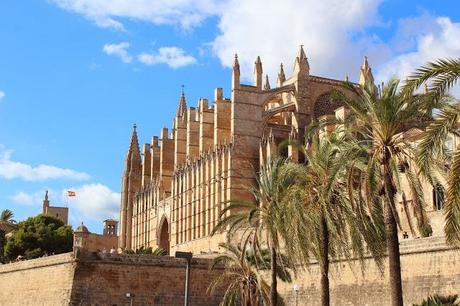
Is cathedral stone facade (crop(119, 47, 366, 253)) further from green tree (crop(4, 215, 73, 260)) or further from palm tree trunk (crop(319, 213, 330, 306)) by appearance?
palm tree trunk (crop(319, 213, 330, 306))

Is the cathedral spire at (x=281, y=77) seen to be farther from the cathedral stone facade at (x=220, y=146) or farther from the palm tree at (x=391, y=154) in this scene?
the palm tree at (x=391, y=154)

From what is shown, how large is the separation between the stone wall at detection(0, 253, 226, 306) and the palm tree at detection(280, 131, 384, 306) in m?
14.0

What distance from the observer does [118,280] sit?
105ft

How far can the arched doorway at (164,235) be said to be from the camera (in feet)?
203

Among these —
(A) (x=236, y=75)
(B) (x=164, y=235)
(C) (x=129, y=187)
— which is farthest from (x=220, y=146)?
(C) (x=129, y=187)

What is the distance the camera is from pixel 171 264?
109 ft

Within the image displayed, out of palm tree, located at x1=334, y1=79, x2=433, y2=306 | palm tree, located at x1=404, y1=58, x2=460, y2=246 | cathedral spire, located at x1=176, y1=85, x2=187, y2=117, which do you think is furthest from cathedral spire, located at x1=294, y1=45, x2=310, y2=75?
palm tree, located at x1=404, y1=58, x2=460, y2=246

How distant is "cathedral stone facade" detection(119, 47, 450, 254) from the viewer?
48.2 m

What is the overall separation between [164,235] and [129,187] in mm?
9501

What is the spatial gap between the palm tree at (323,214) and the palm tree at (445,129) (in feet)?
18.0

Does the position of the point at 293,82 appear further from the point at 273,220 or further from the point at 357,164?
the point at 357,164

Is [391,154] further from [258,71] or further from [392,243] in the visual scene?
[258,71]

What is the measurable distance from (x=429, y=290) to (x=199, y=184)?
3210 centimetres

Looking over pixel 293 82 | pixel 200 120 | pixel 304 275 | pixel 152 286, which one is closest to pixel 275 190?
pixel 304 275
